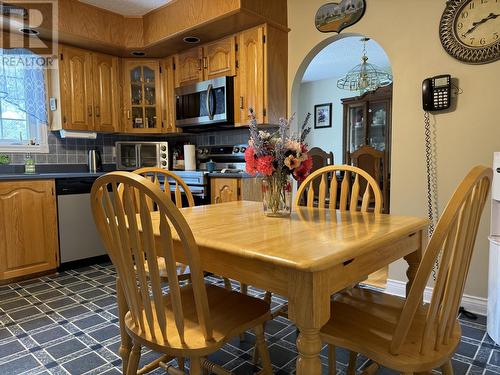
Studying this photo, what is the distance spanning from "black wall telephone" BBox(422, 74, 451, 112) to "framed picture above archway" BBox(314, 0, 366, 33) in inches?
29.9

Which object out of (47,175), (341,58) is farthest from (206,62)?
(341,58)

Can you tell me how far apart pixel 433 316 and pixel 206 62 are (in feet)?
→ 10.1

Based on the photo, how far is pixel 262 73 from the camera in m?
2.98

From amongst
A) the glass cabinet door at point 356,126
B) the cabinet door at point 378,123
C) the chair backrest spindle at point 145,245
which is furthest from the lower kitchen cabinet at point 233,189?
the glass cabinet door at point 356,126

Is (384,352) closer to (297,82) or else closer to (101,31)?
(297,82)

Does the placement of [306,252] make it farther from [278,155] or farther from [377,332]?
[278,155]

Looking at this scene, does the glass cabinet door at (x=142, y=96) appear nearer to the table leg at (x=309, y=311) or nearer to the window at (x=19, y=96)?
the window at (x=19, y=96)

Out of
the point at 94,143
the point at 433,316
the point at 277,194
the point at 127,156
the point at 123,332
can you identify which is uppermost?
the point at 94,143

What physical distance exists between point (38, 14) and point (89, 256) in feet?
7.14

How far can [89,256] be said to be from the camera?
335cm

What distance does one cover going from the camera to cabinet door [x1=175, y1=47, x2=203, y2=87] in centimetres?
351

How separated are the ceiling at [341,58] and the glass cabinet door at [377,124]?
2.16ft

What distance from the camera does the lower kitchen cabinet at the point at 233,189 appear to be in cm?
300

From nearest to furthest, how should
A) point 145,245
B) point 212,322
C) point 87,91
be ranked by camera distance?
point 145,245 → point 212,322 → point 87,91
